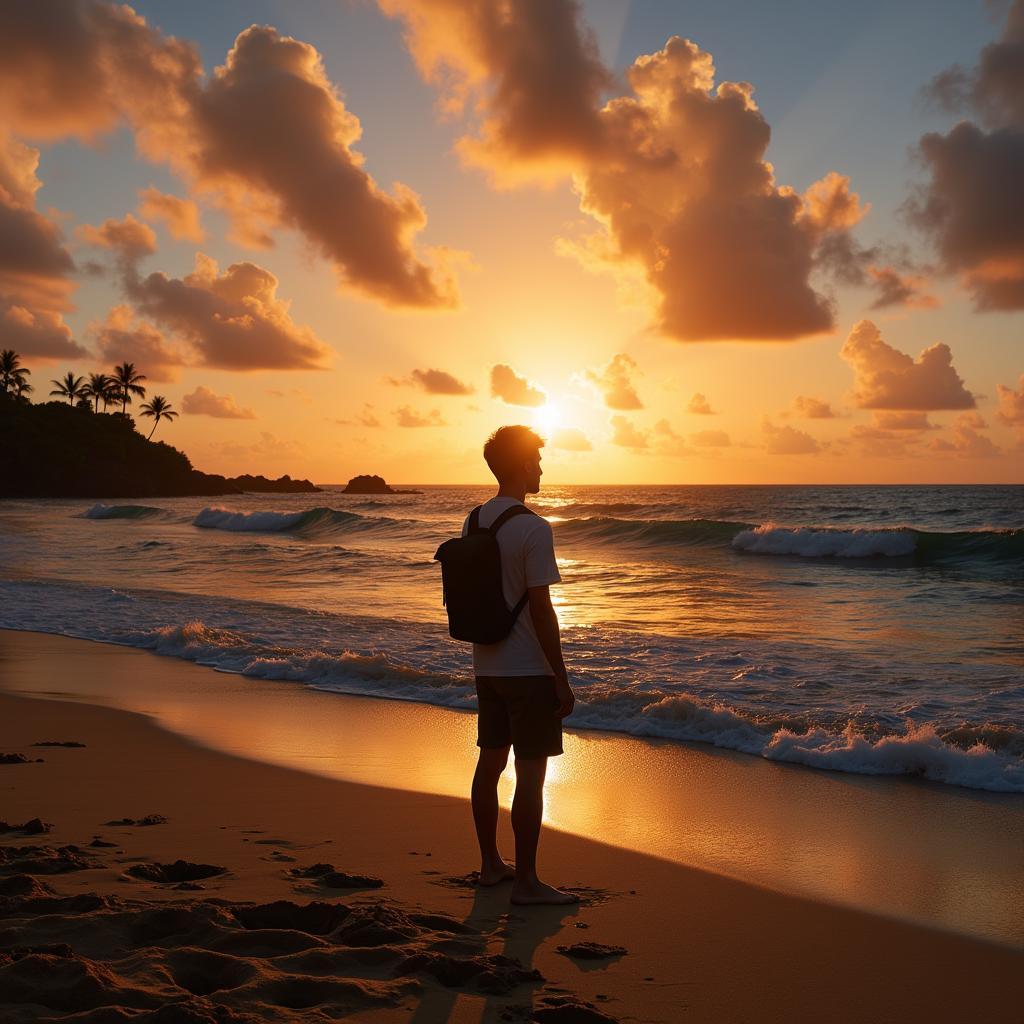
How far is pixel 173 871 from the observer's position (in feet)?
13.5

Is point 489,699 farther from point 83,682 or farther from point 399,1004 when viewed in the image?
point 83,682

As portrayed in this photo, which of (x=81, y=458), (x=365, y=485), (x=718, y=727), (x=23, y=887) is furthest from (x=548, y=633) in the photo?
(x=365, y=485)

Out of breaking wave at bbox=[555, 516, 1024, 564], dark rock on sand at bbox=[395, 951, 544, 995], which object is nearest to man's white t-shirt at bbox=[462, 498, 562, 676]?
dark rock on sand at bbox=[395, 951, 544, 995]

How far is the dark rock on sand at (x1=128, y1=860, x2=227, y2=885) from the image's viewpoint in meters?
4.05

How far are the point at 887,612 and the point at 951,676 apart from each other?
19.1ft

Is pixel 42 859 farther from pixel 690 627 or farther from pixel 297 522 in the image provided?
pixel 297 522

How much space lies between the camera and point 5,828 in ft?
15.5

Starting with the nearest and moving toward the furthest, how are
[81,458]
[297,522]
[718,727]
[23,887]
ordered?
1. [23,887]
2. [718,727]
3. [297,522]
4. [81,458]

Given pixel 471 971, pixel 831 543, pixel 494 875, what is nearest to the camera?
pixel 471 971

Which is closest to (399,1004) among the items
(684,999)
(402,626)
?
(684,999)

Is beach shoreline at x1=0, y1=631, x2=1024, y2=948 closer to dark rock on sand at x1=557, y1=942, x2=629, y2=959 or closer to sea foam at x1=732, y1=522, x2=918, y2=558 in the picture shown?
dark rock on sand at x1=557, y1=942, x2=629, y2=959

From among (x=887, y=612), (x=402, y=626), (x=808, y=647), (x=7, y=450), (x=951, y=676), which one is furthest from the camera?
(x=7, y=450)

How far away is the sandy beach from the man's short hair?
1.81 meters

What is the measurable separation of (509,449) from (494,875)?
1861 mm
